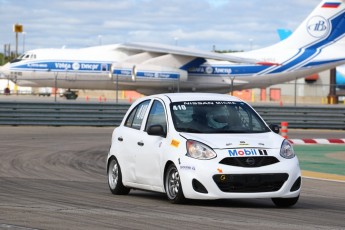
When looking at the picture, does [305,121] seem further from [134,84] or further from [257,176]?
[257,176]

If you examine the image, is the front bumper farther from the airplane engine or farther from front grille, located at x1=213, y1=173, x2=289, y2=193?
the airplane engine

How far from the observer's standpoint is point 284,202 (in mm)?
11094

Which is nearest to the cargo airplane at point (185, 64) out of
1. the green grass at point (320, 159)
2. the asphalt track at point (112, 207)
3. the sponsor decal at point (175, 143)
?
the green grass at point (320, 159)

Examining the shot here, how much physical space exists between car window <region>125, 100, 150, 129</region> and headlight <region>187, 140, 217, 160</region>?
161cm

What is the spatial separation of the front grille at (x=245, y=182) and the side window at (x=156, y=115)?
153cm

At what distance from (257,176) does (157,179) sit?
1507 mm

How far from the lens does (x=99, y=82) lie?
157 ft

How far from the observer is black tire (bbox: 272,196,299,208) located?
1102 cm

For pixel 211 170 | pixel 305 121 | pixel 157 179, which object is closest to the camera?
pixel 211 170

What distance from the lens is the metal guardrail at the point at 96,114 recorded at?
1273 inches

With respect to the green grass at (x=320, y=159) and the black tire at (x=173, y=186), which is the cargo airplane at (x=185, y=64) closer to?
the green grass at (x=320, y=159)

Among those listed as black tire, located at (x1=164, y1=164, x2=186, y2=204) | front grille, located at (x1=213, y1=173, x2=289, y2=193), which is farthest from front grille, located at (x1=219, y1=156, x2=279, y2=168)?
black tire, located at (x1=164, y1=164, x2=186, y2=204)

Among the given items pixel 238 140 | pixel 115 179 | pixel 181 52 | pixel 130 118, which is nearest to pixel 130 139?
pixel 130 118

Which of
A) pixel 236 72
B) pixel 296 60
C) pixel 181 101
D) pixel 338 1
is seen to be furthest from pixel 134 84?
pixel 181 101
